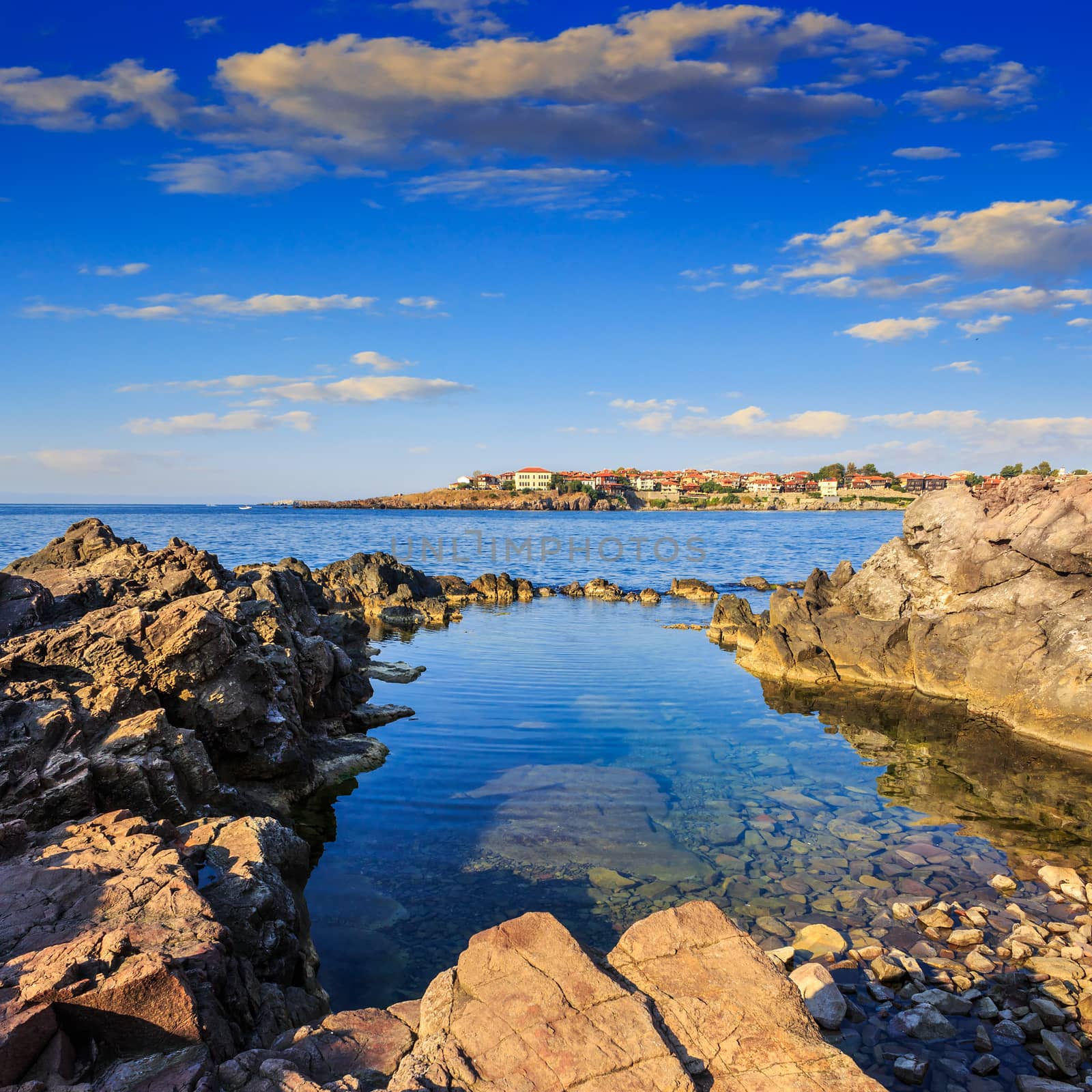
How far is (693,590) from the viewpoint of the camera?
42.5 meters

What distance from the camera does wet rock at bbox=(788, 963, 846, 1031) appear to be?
23.1ft

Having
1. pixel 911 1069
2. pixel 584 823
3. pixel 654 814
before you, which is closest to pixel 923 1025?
pixel 911 1069

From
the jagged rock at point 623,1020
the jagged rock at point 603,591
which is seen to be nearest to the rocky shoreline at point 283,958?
the jagged rock at point 623,1020

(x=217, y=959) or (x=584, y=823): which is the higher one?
(x=217, y=959)

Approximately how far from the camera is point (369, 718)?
1670 centimetres

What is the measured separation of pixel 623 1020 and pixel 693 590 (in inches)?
1503

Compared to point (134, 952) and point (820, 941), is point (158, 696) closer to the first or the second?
point (134, 952)

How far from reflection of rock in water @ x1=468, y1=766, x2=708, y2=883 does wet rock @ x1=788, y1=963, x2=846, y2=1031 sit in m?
2.66

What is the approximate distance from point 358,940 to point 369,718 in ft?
27.4

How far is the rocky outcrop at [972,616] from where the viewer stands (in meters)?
17.0

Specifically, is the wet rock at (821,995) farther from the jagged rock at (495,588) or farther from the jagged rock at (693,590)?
the jagged rock at (693,590)

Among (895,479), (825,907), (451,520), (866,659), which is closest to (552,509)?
(451,520)

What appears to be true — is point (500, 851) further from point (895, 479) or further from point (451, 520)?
point (895, 479)

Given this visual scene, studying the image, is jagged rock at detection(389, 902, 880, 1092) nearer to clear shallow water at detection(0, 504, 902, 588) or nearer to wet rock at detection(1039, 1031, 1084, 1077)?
wet rock at detection(1039, 1031, 1084, 1077)
